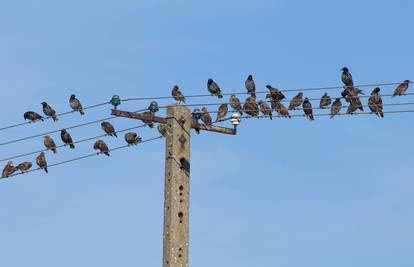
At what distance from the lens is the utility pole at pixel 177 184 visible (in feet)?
63.0

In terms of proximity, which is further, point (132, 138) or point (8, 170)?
point (8, 170)

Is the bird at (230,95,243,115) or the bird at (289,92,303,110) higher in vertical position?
the bird at (289,92,303,110)

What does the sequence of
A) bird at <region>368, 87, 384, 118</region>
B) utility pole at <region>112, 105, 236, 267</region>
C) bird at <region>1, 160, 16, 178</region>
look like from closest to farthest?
1. utility pole at <region>112, 105, 236, 267</region>
2. bird at <region>368, 87, 384, 118</region>
3. bird at <region>1, 160, 16, 178</region>

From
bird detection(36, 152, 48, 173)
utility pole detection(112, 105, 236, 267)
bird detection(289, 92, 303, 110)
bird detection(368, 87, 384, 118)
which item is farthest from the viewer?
bird detection(36, 152, 48, 173)

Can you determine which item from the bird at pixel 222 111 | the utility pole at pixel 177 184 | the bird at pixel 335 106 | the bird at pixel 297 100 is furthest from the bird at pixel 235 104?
the utility pole at pixel 177 184

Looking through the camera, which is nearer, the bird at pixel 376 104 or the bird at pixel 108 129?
the bird at pixel 376 104

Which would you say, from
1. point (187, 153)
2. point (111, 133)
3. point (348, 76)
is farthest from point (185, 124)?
point (348, 76)

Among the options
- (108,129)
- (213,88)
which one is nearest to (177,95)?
(108,129)

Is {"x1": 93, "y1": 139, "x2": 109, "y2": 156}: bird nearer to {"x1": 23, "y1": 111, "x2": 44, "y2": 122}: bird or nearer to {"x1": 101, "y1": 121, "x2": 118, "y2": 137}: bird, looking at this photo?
{"x1": 101, "y1": 121, "x2": 118, "y2": 137}: bird

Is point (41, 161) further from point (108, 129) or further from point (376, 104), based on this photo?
point (376, 104)

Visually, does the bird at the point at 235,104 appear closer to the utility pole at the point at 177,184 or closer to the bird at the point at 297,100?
the bird at the point at 297,100

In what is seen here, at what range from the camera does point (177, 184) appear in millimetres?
19703

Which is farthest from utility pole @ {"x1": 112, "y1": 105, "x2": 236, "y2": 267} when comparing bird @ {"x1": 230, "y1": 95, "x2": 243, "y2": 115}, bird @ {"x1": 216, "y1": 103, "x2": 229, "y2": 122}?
bird @ {"x1": 216, "y1": 103, "x2": 229, "y2": 122}

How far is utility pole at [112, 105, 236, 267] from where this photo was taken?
19.2 metres
